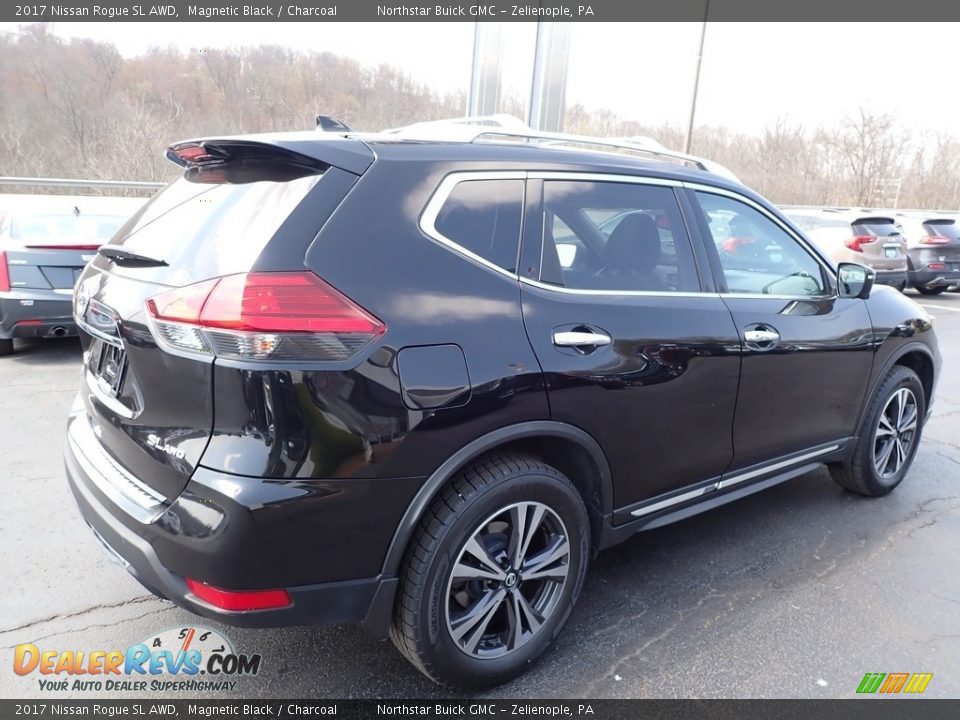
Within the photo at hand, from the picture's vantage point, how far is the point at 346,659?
2.63 meters

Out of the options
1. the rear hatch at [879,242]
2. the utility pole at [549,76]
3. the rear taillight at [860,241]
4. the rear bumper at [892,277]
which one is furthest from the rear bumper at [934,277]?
the utility pole at [549,76]

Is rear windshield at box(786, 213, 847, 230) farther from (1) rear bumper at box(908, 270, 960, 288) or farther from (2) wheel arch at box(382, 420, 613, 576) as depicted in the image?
(2) wheel arch at box(382, 420, 613, 576)

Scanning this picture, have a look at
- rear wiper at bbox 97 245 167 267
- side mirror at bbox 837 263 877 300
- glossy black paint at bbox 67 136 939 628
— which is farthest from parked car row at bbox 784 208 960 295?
rear wiper at bbox 97 245 167 267

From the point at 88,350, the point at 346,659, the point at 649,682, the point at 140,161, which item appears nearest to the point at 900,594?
the point at 649,682

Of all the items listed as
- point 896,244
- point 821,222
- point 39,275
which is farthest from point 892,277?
point 39,275

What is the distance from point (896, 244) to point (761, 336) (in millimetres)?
12537

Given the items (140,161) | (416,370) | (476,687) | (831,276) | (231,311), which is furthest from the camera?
(140,161)

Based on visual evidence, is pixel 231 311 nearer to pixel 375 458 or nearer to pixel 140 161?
pixel 375 458

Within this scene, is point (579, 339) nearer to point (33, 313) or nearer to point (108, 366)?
point (108, 366)

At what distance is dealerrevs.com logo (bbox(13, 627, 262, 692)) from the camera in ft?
8.18

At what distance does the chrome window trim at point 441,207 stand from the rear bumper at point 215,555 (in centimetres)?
93

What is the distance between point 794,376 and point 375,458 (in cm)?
233

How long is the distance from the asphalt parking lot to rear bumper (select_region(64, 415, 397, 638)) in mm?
552

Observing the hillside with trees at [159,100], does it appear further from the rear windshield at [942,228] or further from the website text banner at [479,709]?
the website text banner at [479,709]
